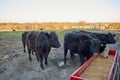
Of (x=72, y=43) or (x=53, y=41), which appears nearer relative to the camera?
(x=53, y=41)

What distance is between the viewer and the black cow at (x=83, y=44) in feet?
17.6

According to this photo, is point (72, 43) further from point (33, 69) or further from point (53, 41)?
point (33, 69)

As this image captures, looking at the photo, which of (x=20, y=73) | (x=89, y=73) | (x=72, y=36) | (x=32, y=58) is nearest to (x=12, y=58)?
(x=32, y=58)

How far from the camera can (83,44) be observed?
5.75 m

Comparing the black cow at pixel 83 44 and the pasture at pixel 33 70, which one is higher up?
the black cow at pixel 83 44

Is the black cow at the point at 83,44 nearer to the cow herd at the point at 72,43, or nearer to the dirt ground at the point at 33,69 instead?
the cow herd at the point at 72,43

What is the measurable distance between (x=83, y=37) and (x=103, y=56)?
954 millimetres

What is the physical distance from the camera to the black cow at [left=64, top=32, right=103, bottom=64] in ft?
17.6

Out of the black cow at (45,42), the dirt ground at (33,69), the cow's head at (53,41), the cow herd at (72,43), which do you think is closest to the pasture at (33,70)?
the dirt ground at (33,69)

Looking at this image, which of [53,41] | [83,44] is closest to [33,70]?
[53,41]

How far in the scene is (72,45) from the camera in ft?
21.4

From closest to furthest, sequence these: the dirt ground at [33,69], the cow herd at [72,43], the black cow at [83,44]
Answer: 1. the black cow at [83,44]
2. the cow herd at [72,43]
3. the dirt ground at [33,69]

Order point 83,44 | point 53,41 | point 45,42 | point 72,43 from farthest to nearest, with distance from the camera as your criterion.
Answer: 1. point 72,43
2. point 53,41
3. point 45,42
4. point 83,44

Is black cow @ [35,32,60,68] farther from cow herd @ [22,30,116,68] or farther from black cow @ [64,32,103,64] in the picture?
black cow @ [64,32,103,64]
